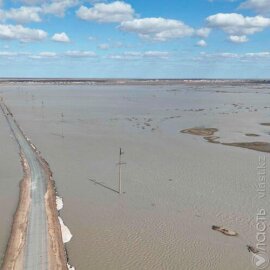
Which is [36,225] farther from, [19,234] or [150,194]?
[150,194]

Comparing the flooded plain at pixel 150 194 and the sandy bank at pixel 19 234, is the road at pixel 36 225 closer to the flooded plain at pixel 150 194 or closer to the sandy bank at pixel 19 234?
the sandy bank at pixel 19 234

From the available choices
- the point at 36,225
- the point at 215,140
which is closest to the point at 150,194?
the point at 36,225

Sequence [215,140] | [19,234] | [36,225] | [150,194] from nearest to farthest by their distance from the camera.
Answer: [19,234] → [36,225] → [150,194] → [215,140]

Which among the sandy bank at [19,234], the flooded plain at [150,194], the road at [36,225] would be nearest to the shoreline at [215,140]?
the flooded plain at [150,194]

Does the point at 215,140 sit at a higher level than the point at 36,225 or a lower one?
higher

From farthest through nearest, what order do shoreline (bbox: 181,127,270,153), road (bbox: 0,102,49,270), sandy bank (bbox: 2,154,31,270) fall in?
shoreline (bbox: 181,127,270,153) < road (bbox: 0,102,49,270) < sandy bank (bbox: 2,154,31,270)

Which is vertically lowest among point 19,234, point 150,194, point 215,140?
point 19,234

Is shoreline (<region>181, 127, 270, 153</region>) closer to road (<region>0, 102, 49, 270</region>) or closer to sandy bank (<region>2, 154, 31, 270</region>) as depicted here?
road (<region>0, 102, 49, 270</region>)

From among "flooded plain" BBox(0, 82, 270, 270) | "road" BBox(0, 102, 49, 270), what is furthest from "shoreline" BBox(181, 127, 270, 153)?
"road" BBox(0, 102, 49, 270)

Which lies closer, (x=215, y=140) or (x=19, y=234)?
(x=19, y=234)
